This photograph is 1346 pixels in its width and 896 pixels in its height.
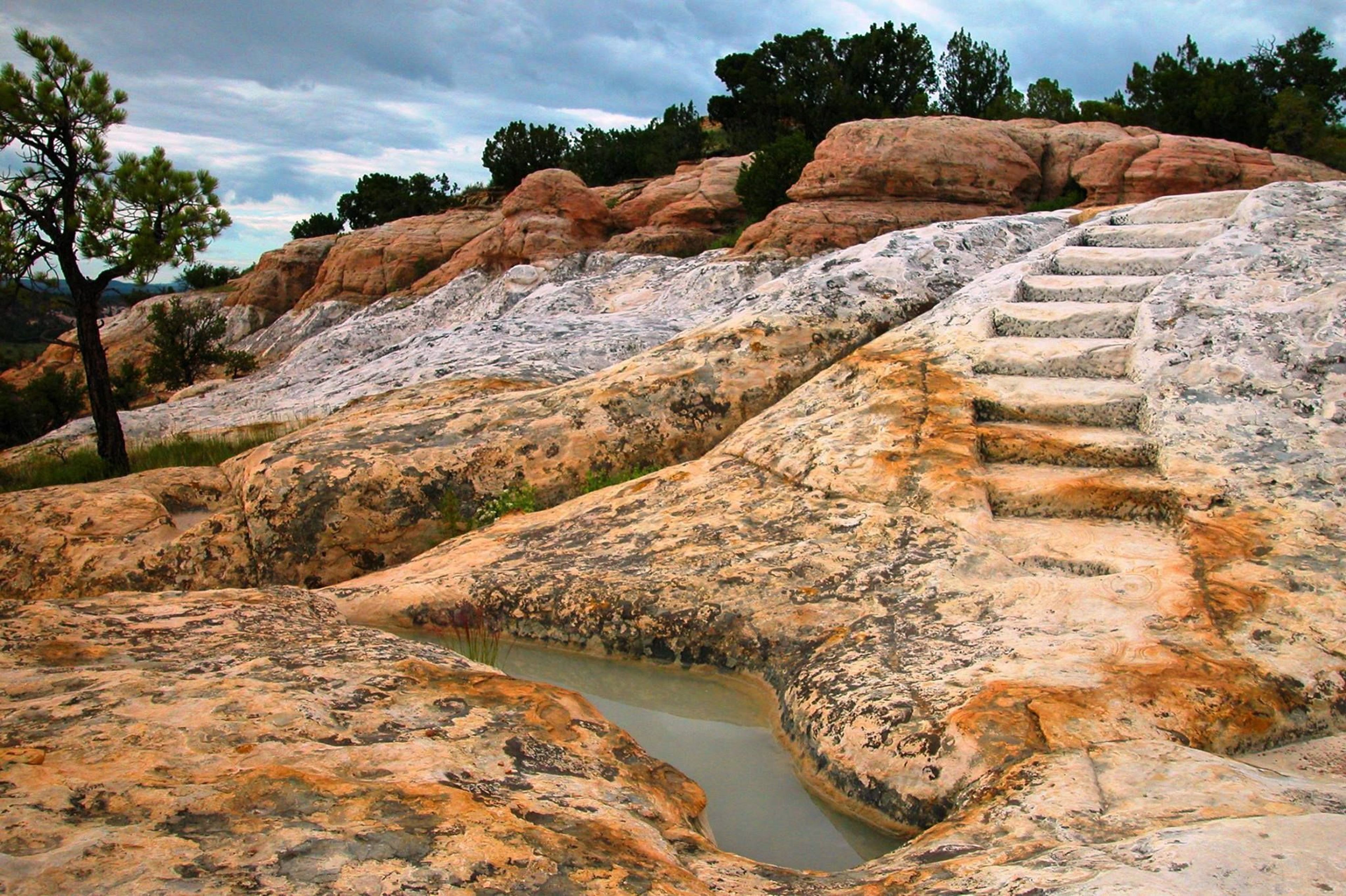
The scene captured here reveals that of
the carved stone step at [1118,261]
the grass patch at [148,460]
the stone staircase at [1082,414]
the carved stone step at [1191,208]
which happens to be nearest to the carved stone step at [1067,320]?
the stone staircase at [1082,414]

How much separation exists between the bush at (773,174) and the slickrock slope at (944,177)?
2.76 metres

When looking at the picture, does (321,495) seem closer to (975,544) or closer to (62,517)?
(62,517)

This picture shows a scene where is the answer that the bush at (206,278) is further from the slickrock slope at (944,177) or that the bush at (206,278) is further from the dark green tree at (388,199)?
the slickrock slope at (944,177)

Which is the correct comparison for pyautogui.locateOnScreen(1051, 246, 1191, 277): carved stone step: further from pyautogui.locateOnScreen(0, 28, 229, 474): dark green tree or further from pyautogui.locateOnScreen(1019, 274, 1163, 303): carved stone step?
pyautogui.locateOnScreen(0, 28, 229, 474): dark green tree

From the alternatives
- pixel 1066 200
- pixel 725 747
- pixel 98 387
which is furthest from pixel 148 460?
pixel 1066 200

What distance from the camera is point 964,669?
9.96 ft

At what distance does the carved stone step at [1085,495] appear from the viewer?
13.0ft

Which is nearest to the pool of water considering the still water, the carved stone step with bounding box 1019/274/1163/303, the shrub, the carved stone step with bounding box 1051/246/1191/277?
the still water

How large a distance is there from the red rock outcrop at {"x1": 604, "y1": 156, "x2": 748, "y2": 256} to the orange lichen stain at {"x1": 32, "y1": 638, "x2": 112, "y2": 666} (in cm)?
1654

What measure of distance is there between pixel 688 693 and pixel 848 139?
1312cm

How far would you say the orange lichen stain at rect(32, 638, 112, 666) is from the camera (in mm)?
2932

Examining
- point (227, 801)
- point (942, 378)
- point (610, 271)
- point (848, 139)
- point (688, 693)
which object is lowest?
point (688, 693)

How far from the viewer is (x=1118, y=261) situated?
6.10 meters

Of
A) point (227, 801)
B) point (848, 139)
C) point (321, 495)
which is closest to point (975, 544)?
point (227, 801)
